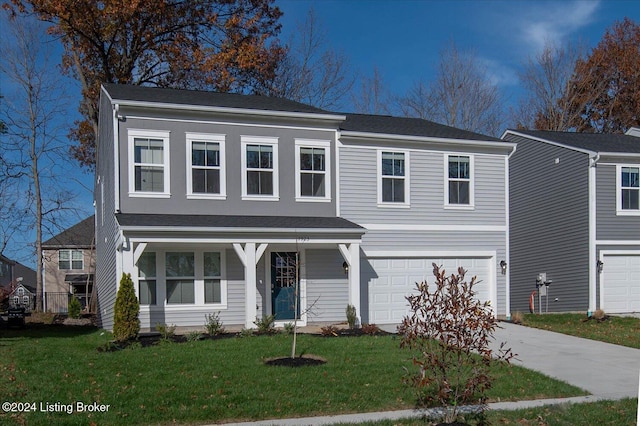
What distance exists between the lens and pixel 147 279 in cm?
1598

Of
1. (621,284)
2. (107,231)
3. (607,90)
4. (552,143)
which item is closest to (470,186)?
(552,143)

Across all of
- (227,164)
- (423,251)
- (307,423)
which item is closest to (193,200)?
(227,164)

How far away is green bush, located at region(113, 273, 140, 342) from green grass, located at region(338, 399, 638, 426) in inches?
293

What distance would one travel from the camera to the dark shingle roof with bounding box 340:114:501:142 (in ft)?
60.2

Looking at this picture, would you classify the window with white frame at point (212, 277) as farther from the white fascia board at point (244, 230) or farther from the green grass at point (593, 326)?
the green grass at point (593, 326)

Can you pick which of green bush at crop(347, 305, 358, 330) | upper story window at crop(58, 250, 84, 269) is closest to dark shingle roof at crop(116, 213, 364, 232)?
green bush at crop(347, 305, 358, 330)

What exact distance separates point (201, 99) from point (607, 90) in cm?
2868

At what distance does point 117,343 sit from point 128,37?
19341mm

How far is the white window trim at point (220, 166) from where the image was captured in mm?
16309

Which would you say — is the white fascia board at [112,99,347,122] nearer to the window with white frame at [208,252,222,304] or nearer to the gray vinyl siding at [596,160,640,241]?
the window with white frame at [208,252,222,304]

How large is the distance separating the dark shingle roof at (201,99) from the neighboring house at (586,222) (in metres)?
9.04

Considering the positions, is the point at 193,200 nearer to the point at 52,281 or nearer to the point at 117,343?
the point at 117,343

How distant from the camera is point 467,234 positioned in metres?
19.0

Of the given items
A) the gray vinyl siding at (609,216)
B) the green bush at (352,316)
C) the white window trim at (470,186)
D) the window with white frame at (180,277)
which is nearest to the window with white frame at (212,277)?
the window with white frame at (180,277)
